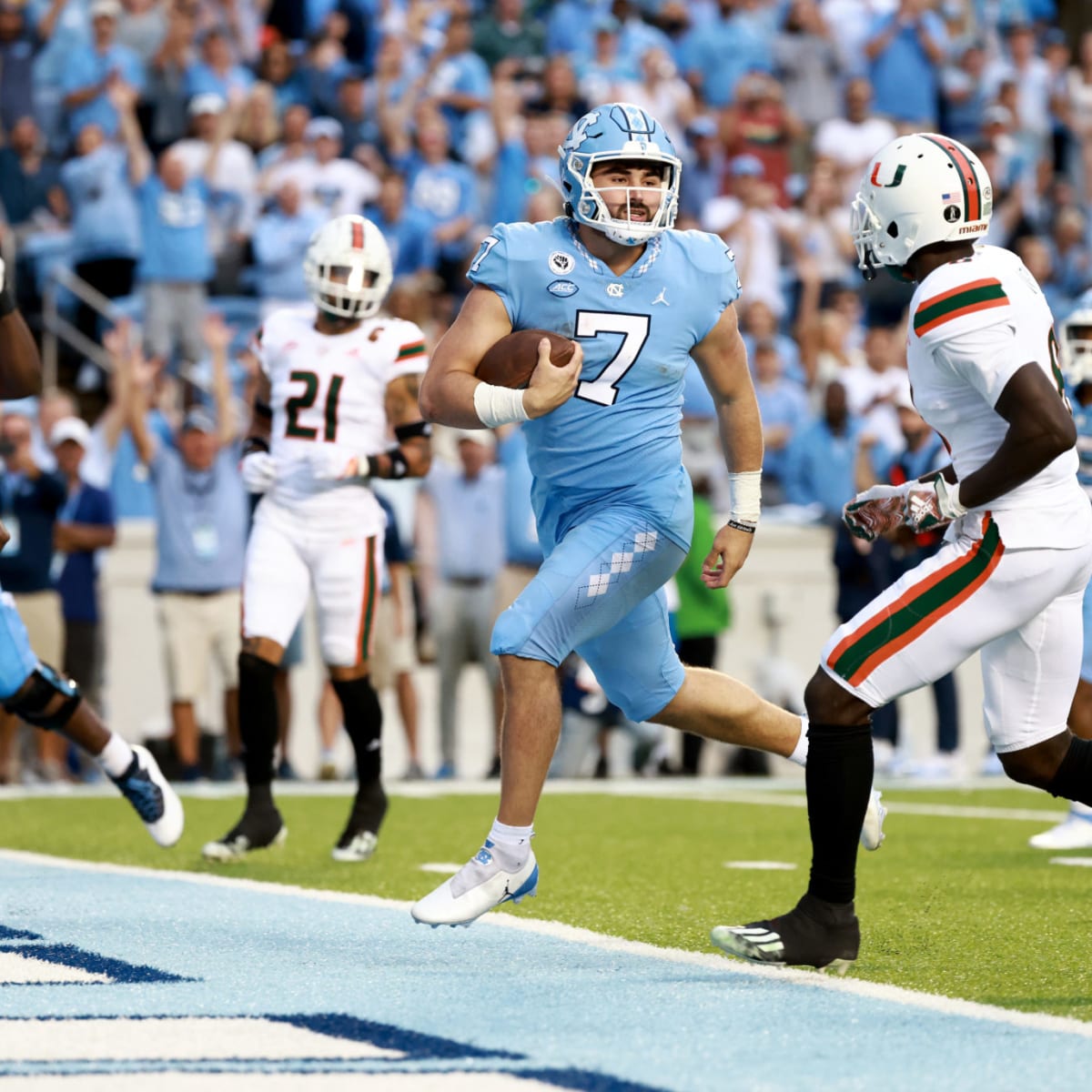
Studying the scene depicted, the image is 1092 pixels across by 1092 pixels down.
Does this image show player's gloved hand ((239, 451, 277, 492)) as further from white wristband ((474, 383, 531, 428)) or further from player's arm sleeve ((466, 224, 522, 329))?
white wristband ((474, 383, 531, 428))

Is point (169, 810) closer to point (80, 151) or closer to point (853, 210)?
point (853, 210)

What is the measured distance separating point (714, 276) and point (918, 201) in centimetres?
78

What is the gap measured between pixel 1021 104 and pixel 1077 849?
1142 centimetres

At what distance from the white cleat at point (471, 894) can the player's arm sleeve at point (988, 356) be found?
150cm

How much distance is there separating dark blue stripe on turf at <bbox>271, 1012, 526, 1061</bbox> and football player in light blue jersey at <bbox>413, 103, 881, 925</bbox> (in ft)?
2.91

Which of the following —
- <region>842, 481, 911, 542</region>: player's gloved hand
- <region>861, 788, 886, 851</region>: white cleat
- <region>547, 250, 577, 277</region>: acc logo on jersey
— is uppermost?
<region>547, 250, 577, 277</region>: acc logo on jersey

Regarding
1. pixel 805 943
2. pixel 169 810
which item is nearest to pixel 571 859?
pixel 169 810

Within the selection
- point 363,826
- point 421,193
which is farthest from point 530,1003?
point 421,193

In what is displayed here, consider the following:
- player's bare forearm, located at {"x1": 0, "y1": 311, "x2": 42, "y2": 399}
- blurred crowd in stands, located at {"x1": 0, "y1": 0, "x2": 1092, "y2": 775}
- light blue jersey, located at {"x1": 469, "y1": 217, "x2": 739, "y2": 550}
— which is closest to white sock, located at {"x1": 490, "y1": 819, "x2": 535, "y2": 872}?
light blue jersey, located at {"x1": 469, "y1": 217, "x2": 739, "y2": 550}

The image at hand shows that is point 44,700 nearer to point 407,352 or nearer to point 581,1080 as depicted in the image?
point 407,352

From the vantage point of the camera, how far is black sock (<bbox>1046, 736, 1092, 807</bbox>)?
14.9 feet

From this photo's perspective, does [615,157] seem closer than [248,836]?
Yes

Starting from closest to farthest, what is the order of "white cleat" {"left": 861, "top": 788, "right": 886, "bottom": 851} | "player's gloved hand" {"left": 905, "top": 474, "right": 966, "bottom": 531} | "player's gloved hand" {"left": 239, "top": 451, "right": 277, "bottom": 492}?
"player's gloved hand" {"left": 905, "top": 474, "right": 966, "bottom": 531}, "white cleat" {"left": 861, "top": 788, "right": 886, "bottom": 851}, "player's gloved hand" {"left": 239, "top": 451, "right": 277, "bottom": 492}

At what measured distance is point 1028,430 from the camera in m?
4.20
